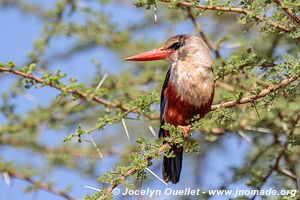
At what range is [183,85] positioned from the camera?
409 cm

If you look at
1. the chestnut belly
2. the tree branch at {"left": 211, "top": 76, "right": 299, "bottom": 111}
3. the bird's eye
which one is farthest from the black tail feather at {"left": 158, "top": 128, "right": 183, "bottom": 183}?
the tree branch at {"left": 211, "top": 76, "right": 299, "bottom": 111}

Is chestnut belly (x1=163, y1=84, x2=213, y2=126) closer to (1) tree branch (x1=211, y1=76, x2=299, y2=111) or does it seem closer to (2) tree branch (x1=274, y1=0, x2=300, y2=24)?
(1) tree branch (x1=211, y1=76, x2=299, y2=111)

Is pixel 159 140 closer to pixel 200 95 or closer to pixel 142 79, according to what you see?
pixel 200 95

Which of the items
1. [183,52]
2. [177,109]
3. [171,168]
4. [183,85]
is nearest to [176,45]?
[183,52]

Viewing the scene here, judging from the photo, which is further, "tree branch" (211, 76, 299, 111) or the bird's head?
the bird's head

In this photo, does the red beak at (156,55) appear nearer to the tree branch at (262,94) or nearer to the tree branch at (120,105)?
the tree branch at (120,105)

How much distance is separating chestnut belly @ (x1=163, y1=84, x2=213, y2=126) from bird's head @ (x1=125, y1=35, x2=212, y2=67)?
285mm

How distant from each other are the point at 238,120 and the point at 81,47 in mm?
2213

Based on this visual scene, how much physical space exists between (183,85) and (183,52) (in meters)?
0.41

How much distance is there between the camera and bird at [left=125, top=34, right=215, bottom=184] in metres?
3.98

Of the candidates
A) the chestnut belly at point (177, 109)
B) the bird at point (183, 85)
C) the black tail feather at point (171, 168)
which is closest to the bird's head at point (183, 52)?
the bird at point (183, 85)

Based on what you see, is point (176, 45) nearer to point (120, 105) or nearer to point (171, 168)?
point (120, 105)

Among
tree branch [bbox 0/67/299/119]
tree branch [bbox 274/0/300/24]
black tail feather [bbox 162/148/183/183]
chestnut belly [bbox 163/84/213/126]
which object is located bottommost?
black tail feather [bbox 162/148/183/183]

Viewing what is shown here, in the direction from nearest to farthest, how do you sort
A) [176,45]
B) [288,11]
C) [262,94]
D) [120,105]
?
[262,94] < [288,11] < [120,105] < [176,45]
